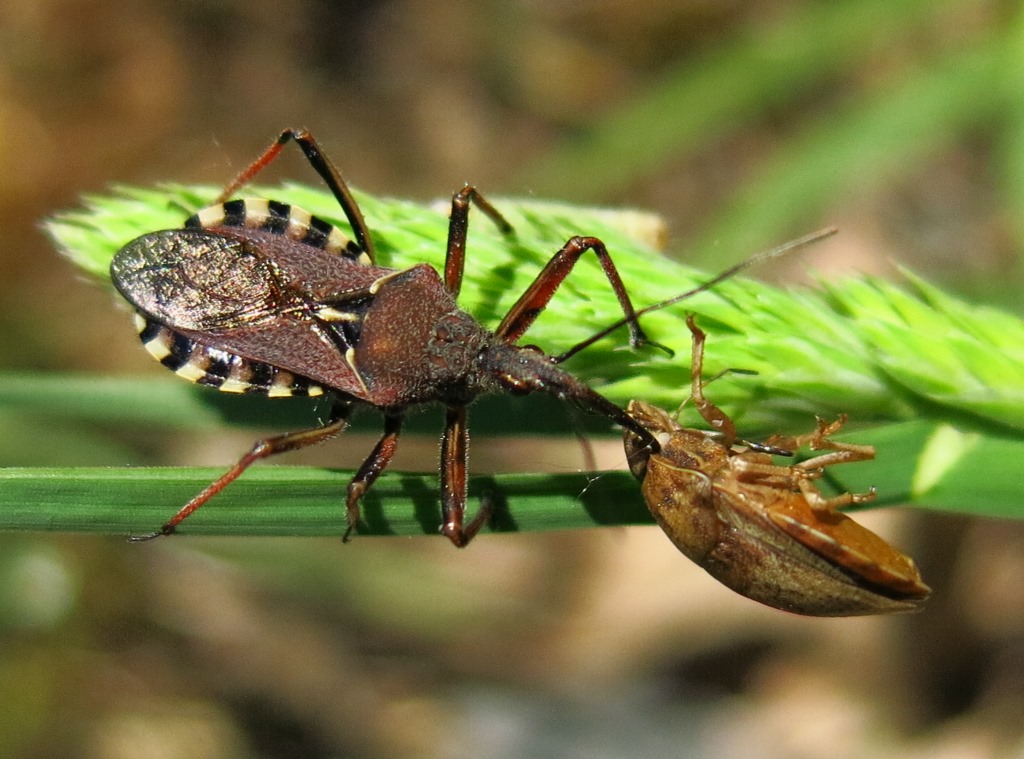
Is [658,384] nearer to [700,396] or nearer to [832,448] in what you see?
[700,396]

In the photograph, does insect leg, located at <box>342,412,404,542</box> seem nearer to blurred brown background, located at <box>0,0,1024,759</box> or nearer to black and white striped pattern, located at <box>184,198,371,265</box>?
black and white striped pattern, located at <box>184,198,371,265</box>

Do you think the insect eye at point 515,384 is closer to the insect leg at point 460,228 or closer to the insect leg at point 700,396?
the insect leg at point 460,228

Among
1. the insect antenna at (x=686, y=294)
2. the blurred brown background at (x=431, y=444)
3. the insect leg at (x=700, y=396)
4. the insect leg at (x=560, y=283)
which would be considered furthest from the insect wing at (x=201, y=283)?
the blurred brown background at (x=431, y=444)

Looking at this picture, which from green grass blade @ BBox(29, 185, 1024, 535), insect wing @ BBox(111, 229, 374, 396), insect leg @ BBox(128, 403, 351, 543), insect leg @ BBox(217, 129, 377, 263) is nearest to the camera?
green grass blade @ BBox(29, 185, 1024, 535)

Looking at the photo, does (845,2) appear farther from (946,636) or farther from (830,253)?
(946,636)

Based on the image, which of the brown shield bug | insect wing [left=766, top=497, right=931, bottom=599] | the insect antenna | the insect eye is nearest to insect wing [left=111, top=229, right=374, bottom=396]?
the insect eye

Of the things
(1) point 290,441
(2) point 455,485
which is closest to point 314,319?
(1) point 290,441

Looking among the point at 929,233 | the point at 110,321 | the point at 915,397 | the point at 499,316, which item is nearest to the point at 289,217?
the point at 499,316
